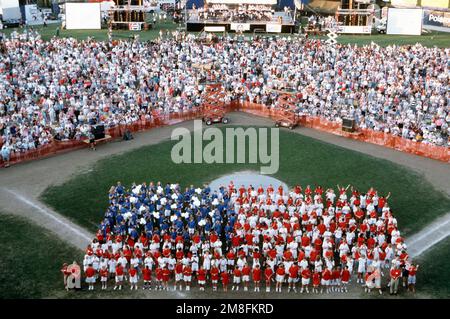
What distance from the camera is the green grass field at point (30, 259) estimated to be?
714 inches

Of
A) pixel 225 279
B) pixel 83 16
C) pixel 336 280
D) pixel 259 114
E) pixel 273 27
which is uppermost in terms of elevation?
pixel 83 16

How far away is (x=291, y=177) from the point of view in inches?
1058

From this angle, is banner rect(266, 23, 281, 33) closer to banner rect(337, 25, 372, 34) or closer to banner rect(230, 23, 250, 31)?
banner rect(230, 23, 250, 31)

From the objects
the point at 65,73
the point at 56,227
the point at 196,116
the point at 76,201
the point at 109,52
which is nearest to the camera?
the point at 56,227

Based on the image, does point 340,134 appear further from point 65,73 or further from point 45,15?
point 45,15

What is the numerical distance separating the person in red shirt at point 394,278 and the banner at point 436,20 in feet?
156

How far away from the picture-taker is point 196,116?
36219 millimetres

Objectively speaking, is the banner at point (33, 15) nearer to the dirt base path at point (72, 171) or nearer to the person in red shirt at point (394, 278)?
the dirt base path at point (72, 171)

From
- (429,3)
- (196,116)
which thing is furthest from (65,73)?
(429,3)

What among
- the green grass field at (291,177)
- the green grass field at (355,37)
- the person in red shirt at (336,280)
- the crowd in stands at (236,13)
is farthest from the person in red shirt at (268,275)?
the crowd in stands at (236,13)

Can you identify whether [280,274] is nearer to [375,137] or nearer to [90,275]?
[90,275]

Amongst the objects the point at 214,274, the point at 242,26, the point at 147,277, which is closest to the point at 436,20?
the point at 242,26

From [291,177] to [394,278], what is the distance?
32.1 feet
